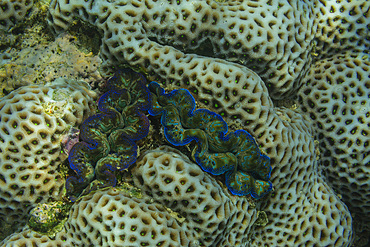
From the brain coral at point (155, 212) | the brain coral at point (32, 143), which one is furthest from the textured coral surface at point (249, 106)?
the brain coral at point (32, 143)

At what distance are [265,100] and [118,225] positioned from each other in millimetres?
2257

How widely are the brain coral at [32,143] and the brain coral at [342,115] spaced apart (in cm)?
336

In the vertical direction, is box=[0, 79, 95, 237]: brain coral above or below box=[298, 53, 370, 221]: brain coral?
below

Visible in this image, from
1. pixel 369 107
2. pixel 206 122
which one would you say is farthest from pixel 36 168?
pixel 369 107

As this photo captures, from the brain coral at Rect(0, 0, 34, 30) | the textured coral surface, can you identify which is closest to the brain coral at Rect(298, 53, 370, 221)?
the textured coral surface

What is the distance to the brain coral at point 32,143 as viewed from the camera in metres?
2.59

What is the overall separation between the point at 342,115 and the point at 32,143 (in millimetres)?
4086

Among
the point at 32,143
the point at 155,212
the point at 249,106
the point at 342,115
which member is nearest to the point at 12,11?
the point at 32,143

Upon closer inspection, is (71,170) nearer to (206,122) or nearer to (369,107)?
(206,122)

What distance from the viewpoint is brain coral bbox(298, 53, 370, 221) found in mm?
3402

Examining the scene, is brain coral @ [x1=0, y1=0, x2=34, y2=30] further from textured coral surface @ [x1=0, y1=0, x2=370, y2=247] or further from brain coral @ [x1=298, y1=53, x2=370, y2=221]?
brain coral @ [x1=298, y1=53, x2=370, y2=221]

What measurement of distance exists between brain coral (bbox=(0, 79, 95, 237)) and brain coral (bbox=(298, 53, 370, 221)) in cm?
336

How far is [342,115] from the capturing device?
344cm

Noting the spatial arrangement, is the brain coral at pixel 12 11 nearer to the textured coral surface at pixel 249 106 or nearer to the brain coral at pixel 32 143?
the textured coral surface at pixel 249 106
